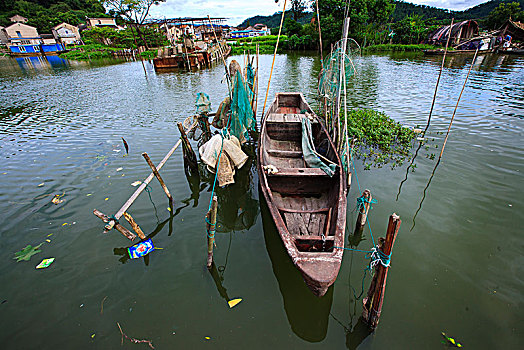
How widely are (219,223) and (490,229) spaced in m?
5.64

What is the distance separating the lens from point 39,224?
5191 mm

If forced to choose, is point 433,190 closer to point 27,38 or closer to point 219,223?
point 219,223

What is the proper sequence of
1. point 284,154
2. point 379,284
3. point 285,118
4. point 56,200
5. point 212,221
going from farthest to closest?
1. point 285,118
2. point 284,154
3. point 56,200
4. point 212,221
5. point 379,284

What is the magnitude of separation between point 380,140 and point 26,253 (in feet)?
32.3

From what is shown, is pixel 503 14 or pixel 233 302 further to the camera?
pixel 503 14

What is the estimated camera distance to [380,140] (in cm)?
820

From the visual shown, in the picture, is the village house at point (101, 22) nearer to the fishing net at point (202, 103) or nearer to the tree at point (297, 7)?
the tree at point (297, 7)

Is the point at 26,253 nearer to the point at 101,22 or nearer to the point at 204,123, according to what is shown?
the point at 204,123

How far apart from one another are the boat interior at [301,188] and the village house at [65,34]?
2644 inches

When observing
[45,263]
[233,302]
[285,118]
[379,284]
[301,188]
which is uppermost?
[285,118]

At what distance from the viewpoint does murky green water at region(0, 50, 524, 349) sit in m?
3.35

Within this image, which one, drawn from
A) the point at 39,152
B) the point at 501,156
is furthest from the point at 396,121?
the point at 39,152

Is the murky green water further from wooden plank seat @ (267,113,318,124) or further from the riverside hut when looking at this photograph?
the riverside hut

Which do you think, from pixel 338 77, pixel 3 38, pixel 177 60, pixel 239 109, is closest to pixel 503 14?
pixel 177 60
